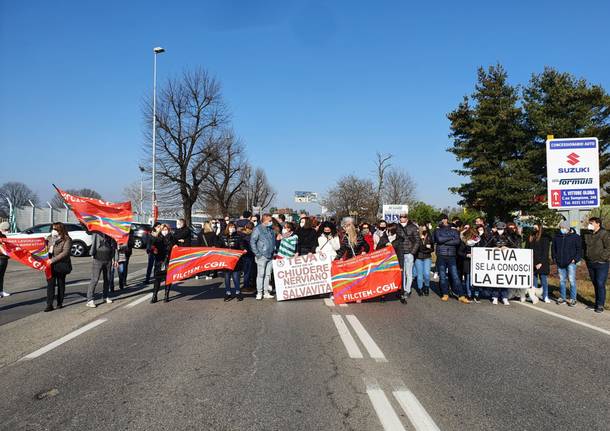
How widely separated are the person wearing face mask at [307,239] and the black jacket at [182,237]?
2775 millimetres

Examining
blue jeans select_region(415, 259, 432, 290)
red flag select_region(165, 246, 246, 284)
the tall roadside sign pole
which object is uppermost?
the tall roadside sign pole

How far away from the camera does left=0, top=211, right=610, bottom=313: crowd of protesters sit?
30.8 feet

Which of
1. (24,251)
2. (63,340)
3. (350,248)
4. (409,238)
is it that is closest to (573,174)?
(409,238)

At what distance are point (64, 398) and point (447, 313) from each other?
6.67 metres

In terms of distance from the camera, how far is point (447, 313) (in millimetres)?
8781

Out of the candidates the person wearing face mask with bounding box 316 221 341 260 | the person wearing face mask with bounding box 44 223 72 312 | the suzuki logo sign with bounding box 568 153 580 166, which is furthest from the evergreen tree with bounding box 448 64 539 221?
the person wearing face mask with bounding box 44 223 72 312

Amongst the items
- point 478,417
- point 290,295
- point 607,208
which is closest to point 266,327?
point 290,295

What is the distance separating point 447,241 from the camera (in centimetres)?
1023

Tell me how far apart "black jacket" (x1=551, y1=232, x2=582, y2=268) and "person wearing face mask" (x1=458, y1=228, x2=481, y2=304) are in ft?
5.30

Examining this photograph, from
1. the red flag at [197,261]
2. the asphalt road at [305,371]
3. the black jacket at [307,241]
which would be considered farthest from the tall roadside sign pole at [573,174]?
the red flag at [197,261]

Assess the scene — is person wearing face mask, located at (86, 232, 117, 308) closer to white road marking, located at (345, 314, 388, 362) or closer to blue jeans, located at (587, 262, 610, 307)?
white road marking, located at (345, 314, 388, 362)

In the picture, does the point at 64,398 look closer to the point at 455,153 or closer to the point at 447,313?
the point at 447,313

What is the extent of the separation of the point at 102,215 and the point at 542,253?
31.2 ft

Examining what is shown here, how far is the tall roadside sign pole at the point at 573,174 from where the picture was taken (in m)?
12.3
